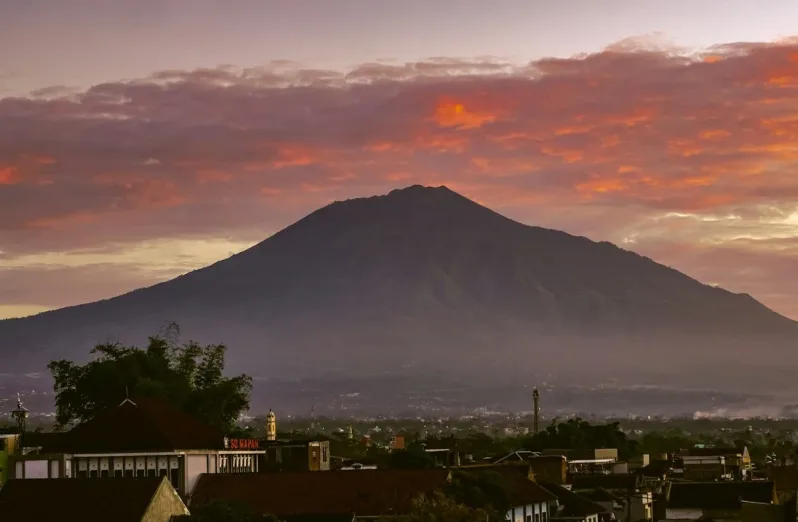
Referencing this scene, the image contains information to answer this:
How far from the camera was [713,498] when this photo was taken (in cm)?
10631

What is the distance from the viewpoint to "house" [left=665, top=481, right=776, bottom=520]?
343ft

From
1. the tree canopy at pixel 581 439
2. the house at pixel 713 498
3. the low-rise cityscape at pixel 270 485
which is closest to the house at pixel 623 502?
the low-rise cityscape at pixel 270 485

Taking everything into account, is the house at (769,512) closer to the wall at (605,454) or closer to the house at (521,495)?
the house at (521,495)

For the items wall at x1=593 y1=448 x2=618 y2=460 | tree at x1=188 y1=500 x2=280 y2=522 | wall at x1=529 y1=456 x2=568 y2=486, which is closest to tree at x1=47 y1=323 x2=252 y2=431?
wall at x1=529 y1=456 x2=568 y2=486

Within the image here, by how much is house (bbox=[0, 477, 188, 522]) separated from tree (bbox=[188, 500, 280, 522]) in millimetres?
1366

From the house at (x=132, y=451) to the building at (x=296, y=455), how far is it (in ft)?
42.6

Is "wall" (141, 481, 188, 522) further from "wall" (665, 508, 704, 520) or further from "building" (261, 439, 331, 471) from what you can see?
"wall" (665, 508, 704, 520)

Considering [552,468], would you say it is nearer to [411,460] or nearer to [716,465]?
[411,460]

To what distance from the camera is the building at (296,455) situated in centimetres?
10612

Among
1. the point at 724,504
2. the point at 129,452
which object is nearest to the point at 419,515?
the point at 129,452

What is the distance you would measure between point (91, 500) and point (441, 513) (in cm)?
1437

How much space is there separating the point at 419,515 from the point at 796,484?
54.1 meters

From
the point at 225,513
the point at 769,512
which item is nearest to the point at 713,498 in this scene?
the point at 769,512

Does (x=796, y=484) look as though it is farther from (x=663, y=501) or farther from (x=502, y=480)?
(x=502, y=480)
